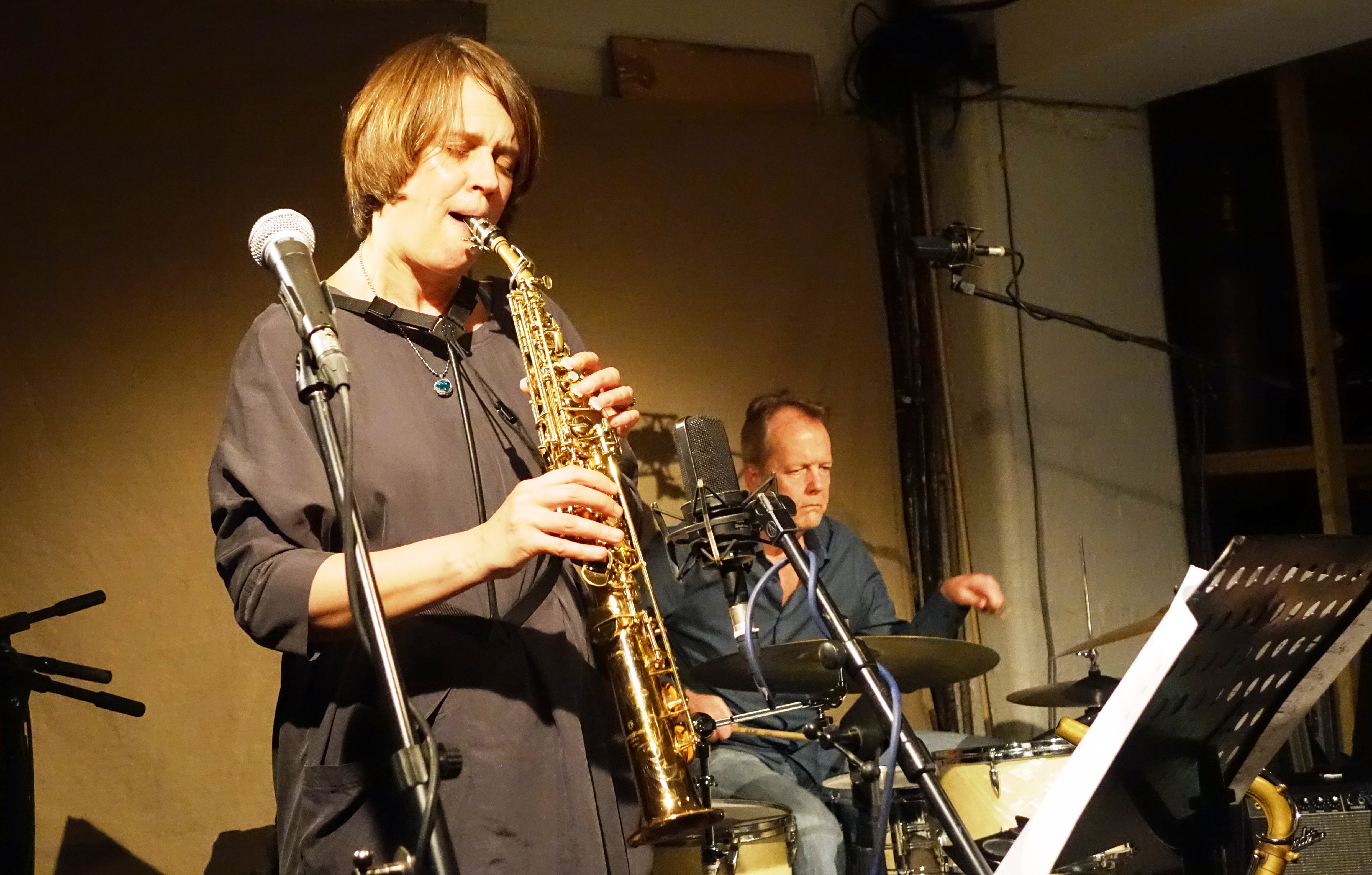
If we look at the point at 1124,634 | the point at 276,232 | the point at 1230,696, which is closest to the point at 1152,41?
the point at 1124,634

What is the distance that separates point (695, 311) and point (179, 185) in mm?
1440

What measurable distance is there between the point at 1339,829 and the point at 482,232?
2.30 metres

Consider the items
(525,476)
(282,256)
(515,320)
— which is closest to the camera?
(282,256)

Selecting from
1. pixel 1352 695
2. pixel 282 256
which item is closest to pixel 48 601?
pixel 282 256

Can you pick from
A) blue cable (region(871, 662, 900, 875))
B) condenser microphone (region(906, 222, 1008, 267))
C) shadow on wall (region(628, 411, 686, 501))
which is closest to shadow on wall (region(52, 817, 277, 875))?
shadow on wall (region(628, 411, 686, 501))

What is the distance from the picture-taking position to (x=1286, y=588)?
4.55 ft

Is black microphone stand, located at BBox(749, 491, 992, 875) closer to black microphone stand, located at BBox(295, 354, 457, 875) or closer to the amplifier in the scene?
black microphone stand, located at BBox(295, 354, 457, 875)

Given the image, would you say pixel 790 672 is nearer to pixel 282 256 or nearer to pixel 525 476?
pixel 525 476

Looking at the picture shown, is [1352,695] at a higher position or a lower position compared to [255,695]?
lower

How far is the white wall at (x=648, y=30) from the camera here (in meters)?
3.66

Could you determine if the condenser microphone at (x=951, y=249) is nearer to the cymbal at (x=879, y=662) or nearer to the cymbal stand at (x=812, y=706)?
the cymbal at (x=879, y=662)

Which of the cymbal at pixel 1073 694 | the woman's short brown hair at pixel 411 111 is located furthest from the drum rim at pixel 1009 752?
the woman's short brown hair at pixel 411 111

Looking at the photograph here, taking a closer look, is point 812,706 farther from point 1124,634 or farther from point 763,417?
point 763,417

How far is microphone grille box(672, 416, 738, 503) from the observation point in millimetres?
1689
